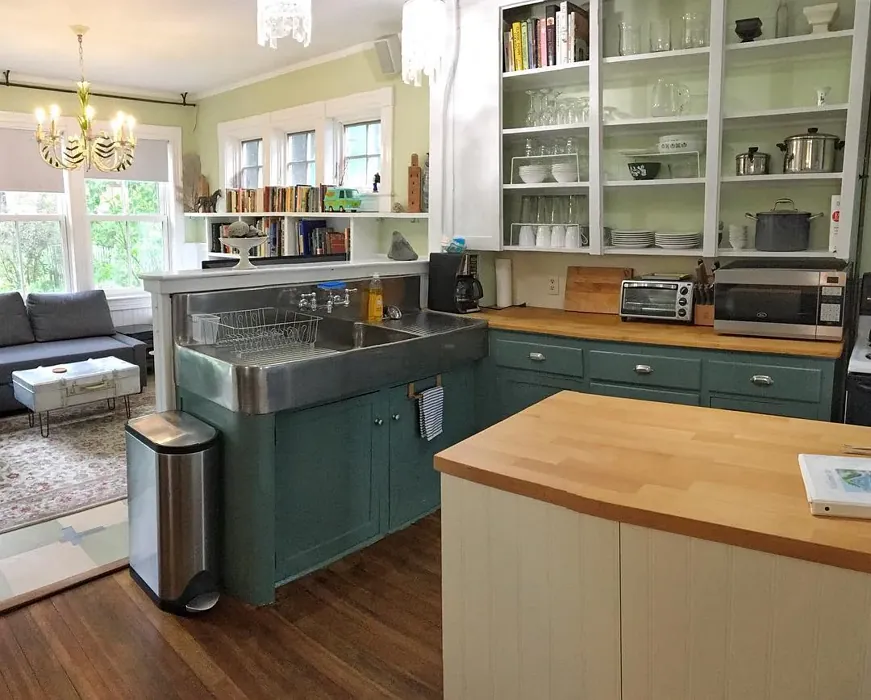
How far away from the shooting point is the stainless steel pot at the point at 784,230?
125 inches

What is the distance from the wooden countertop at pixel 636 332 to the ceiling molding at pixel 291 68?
2378 millimetres

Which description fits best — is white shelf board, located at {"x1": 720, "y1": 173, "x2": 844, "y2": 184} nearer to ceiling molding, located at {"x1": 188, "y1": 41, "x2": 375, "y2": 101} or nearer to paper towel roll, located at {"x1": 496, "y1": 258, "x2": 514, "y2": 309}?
paper towel roll, located at {"x1": 496, "y1": 258, "x2": 514, "y2": 309}

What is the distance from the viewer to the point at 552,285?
166 inches

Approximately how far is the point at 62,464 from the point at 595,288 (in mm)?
3189

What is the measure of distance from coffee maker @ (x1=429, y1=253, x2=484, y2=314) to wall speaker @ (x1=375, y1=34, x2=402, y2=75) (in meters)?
1.59

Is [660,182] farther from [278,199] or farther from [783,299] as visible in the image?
[278,199]

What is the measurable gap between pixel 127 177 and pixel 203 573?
5345 millimetres

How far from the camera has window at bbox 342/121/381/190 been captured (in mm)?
5340

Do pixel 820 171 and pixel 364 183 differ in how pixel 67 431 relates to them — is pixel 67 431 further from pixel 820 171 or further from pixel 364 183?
pixel 820 171

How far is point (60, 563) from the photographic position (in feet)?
9.91

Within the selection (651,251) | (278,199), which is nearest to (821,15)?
(651,251)

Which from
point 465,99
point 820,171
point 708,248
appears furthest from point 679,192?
point 465,99

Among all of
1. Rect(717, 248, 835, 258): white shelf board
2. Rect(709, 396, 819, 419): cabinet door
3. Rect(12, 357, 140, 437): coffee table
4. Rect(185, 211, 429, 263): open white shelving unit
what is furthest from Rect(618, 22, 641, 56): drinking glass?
Rect(12, 357, 140, 437): coffee table

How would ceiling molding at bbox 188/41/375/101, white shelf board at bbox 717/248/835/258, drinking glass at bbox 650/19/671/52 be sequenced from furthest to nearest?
ceiling molding at bbox 188/41/375/101 < drinking glass at bbox 650/19/671/52 < white shelf board at bbox 717/248/835/258
